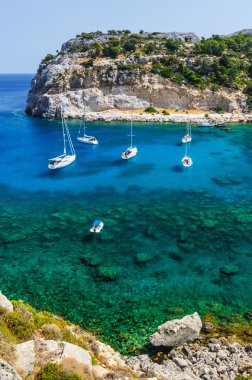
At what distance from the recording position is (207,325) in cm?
2233

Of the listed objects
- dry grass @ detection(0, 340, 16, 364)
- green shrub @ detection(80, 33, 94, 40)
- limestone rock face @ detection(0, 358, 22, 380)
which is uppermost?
green shrub @ detection(80, 33, 94, 40)

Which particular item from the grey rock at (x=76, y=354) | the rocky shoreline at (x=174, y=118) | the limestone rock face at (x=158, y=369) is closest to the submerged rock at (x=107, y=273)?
the limestone rock face at (x=158, y=369)

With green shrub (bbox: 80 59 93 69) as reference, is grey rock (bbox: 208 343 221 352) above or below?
below

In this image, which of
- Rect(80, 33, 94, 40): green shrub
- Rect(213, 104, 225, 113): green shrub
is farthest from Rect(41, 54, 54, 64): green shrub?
Rect(213, 104, 225, 113): green shrub

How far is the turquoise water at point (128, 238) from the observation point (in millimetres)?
24797

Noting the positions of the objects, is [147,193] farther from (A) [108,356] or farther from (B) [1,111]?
(B) [1,111]

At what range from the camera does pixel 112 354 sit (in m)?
18.9

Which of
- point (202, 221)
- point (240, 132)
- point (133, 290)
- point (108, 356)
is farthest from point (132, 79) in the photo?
point (108, 356)

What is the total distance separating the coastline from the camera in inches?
3406

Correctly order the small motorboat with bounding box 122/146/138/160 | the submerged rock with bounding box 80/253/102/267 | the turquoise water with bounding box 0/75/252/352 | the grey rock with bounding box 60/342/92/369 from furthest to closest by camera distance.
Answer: the small motorboat with bounding box 122/146/138/160
the submerged rock with bounding box 80/253/102/267
the turquoise water with bounding box 0/75/252/352
the grey rock with bounding box 60/342/92/369

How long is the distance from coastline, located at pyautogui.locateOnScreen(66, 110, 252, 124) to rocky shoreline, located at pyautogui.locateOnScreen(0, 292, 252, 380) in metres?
69.4

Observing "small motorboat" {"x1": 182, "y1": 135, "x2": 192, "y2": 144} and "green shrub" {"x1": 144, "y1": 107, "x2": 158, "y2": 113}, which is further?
"green shrub" {"x1": 144, "y1": 107, "x2": 158, "y2": 113}

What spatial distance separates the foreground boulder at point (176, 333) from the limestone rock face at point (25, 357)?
8806mm

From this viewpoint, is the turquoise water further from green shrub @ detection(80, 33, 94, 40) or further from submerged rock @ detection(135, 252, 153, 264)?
green shrub @ detection(80, 33, 94, 40)
